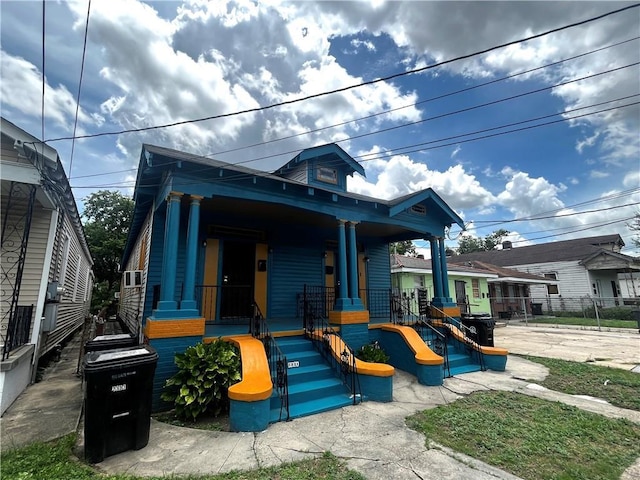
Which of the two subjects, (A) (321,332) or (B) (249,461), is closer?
(B) (249,461)

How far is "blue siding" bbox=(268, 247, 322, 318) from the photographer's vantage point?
26.8 ft

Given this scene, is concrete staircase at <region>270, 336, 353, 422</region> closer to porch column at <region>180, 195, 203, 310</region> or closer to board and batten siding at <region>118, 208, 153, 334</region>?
porch column at <region>180, 195, 203, 310</region>

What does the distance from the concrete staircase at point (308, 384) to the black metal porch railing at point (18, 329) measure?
13.5 feet

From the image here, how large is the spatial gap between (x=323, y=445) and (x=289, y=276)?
5.44 metres

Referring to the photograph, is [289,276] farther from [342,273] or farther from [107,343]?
[107,343]

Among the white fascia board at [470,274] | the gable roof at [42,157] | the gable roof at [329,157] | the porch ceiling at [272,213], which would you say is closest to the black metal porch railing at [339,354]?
the porch ceiling at [272,213]

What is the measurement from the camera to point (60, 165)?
565 cm

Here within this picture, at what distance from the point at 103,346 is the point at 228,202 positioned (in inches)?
139

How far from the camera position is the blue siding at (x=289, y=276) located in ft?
26.8

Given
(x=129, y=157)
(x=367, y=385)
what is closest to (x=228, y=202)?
(x=367, y=385)

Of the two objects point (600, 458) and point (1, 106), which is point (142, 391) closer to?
point (600, 458)

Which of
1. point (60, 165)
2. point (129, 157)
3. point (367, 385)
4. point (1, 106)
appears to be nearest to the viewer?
point (367, 385)

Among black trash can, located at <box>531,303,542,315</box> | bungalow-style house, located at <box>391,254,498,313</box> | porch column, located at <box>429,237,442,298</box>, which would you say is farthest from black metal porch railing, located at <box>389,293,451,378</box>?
black trash can, located at <box>531,303,542,315</box>

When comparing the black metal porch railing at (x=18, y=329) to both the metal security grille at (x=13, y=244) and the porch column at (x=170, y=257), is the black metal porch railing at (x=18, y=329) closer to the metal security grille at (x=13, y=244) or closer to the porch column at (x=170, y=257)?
the metal security grille at (x=13, y=244)
